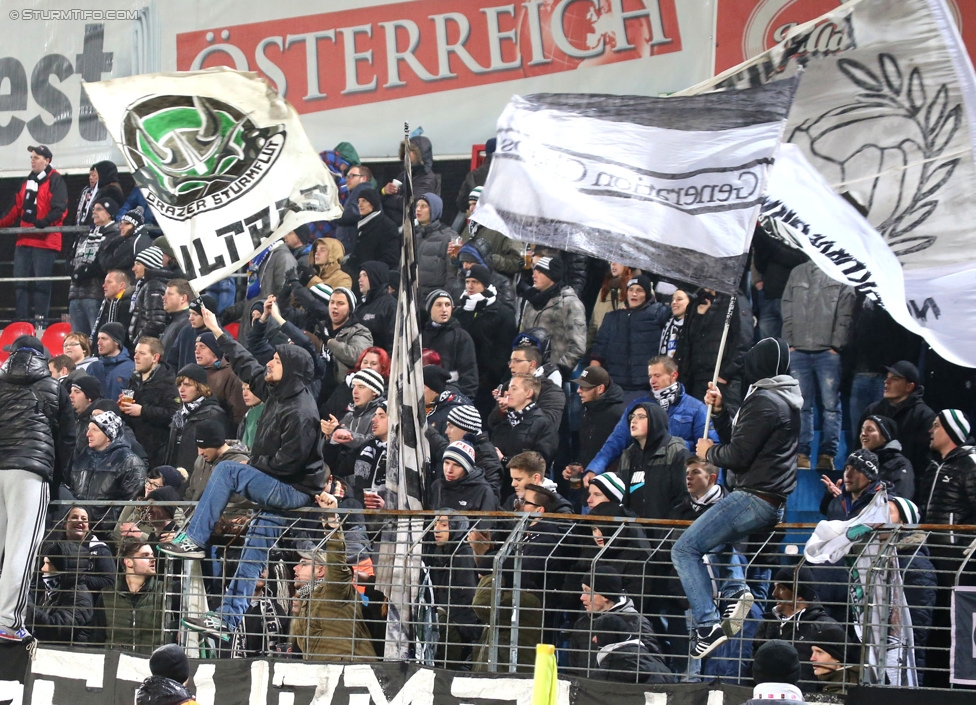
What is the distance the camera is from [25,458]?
10109 mm

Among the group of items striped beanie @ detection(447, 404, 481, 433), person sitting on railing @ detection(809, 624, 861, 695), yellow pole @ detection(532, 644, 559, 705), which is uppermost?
striped beanie @ detection(447, 404, 481, 433)

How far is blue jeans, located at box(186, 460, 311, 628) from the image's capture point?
9438 millimetres

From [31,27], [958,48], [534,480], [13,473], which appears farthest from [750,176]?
[31,27]

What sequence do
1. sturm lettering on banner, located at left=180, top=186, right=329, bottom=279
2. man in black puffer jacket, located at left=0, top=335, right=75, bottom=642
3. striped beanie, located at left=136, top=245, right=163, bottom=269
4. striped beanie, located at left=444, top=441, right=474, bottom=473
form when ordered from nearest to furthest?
man in black puffer jacket, located at left=0, top=335, right=75, bottom=642 → striped beanie, located at left=444, top=441, right=474, bottom=473 → sturm lettering on banner, located at left=180, top=186, right=329, bottom=279 → striped beanie, located at left=136, top=245, right=163, bottom=269

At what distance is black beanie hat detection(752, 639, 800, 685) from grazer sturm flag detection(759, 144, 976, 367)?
2.79 metres

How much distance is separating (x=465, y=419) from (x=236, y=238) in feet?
6.78

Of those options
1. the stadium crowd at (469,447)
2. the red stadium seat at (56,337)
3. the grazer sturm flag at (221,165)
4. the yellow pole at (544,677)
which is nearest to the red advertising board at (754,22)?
the stadium crowd at (469,447)

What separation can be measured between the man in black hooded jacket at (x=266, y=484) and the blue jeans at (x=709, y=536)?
2.46m

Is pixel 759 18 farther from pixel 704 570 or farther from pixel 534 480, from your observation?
pixel 704 570

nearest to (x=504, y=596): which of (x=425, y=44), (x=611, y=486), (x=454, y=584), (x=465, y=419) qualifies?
(x=454, y=584)

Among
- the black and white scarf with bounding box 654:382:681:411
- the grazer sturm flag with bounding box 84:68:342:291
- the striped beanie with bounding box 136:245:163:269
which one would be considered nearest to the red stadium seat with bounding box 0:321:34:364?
the striped beanie with bounding box 136:245:163:269

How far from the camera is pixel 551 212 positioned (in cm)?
956

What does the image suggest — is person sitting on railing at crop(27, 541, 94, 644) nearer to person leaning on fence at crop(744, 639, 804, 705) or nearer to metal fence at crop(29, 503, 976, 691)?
metal fence at crop(29, 503, 976, 691)

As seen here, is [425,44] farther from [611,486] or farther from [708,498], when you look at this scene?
[708,498]
